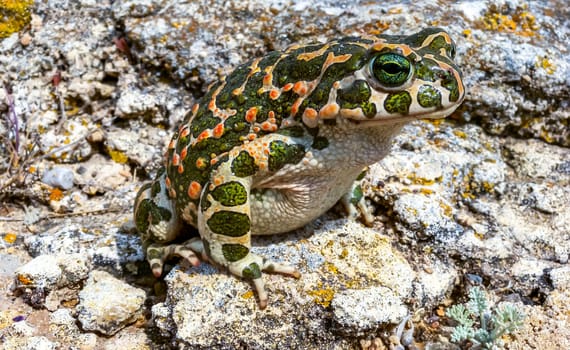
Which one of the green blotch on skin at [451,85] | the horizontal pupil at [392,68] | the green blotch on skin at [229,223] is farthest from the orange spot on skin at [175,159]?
the green blotch on skin at [451,85]

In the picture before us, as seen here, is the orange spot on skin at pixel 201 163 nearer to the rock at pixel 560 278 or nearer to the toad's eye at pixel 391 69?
the toad's eye at pixel 391 69

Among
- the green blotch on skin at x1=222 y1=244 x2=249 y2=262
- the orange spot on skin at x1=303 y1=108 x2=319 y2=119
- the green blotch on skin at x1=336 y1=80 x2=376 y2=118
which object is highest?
the green blotch on skin at x1=336 y1=80 x2=376 y2=118

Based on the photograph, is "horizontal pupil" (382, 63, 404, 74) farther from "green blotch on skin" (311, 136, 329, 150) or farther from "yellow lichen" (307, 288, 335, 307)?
"yellow lichen" (307, 288, 335, 307)

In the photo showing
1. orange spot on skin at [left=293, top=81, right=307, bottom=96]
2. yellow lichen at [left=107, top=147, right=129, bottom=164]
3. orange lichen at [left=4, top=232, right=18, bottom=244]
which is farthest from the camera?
yellow lichen at [left=107, top=147, right=129, bottom=164]

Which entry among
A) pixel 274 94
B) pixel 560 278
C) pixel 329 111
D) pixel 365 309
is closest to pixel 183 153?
pixel 274 94

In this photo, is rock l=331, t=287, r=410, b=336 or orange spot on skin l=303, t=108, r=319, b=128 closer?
orange spot on skin l=303, t=108, r=319, b=128

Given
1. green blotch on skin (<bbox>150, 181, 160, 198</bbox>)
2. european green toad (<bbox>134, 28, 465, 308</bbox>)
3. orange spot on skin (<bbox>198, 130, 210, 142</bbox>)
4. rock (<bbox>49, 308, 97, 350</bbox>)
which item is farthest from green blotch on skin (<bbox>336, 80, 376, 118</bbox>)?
rock (<bbox>49, 308, 97, 350</bbox>)

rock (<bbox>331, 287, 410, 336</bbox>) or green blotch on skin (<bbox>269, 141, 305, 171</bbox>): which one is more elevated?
green blotch on skin (<bbox>269, 141, 305, 171</bbox>)
